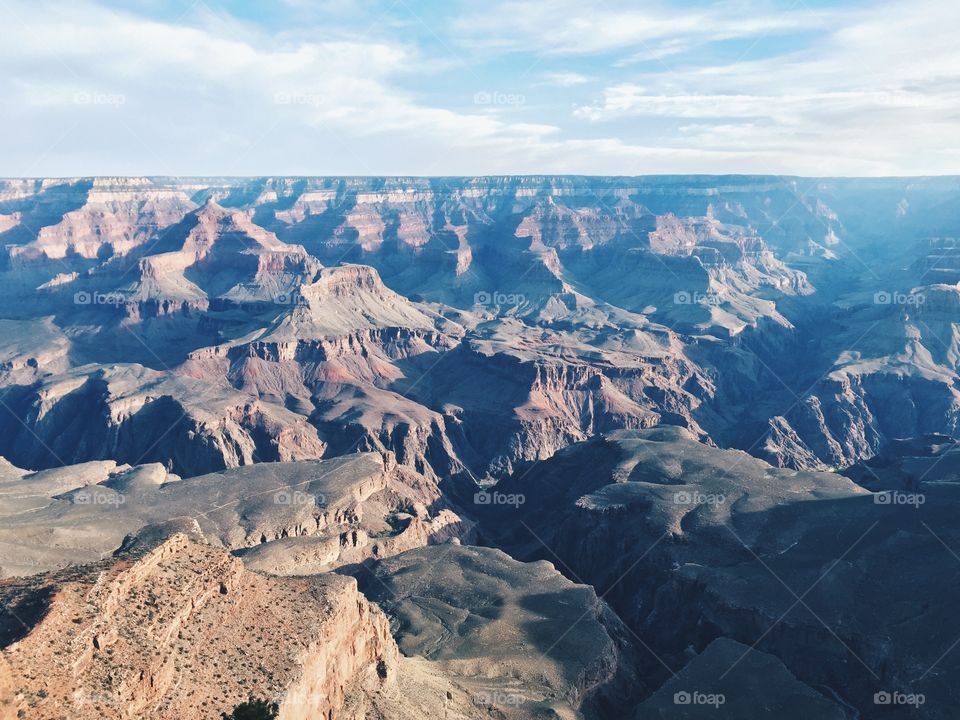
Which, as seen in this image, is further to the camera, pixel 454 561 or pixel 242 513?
pixel 242 513

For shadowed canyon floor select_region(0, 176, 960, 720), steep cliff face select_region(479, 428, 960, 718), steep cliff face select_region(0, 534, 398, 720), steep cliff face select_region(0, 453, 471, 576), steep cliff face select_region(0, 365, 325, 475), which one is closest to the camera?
steep cliff face select_region(0, 534, 398, 720)

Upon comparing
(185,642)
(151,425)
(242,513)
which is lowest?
(151,425)

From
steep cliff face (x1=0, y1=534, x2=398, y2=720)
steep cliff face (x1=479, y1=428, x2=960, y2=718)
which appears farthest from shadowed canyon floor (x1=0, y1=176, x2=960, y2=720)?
steep cliff face (x1=479, y1=428, x2=960, y2=718)

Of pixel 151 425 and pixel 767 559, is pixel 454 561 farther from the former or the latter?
pixel 151 425

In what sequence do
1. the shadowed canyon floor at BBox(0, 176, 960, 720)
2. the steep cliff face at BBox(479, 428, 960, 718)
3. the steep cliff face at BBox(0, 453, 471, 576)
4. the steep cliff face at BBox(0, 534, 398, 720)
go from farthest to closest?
the steep cliff face at BBox(0, 453, 471, 576), the steep cliff face at BBox(479, 428, 960, 718), the shadowed canyon floor at BBox(0, 176, 960, 720), the steep cliff face at BBox(0, 534, 398, 720)

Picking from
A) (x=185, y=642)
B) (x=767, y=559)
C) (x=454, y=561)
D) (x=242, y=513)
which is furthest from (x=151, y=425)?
(x=185, y=642)

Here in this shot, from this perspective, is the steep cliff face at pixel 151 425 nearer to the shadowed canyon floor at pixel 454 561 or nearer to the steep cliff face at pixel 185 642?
the shadowed canyon floor at pixel 454 561

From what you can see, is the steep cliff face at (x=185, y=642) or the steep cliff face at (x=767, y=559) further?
the steep cliff face at (x=767, y=559)

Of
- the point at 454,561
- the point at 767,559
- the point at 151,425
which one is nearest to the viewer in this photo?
the point at 767,559

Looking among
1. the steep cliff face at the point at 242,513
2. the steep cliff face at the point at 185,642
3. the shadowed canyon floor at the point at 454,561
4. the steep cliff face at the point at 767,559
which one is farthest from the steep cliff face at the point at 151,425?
→ the steep cliff face at the point at 185,642

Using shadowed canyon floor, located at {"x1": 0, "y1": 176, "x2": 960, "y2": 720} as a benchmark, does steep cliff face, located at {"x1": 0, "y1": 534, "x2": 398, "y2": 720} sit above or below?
above

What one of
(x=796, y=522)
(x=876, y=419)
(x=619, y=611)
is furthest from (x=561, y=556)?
(x=876, y=419)

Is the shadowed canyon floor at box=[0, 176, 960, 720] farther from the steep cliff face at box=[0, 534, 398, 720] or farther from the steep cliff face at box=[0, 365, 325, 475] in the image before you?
the steep cliff face at box=[0, 365, 325, 475]
